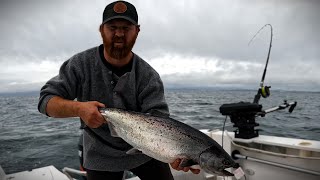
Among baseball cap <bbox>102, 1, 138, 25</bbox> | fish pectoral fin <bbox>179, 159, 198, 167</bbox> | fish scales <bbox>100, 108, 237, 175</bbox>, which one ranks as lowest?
fish pectoral fin <bbox>179, 159, 198, 167</bbox>

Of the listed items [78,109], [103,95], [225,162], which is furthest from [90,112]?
[225,162]

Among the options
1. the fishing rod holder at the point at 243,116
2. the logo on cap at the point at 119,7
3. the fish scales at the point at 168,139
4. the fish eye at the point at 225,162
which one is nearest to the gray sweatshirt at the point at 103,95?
the fish scales at the point at 168,139

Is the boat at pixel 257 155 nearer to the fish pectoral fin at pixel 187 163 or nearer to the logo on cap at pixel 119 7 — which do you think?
the fish pectoral fin at pixel 187 163

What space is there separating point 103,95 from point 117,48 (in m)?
0.49

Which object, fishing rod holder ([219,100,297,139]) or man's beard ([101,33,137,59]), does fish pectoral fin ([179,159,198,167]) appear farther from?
fishing rod holder ([219,100,297,139])

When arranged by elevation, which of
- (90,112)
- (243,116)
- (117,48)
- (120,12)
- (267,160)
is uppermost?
(120,12)

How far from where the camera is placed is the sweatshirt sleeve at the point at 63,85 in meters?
2.61

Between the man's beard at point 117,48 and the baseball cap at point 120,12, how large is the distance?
0.17 meters

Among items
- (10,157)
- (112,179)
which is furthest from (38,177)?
(10,157)

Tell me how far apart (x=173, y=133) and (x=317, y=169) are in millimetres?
2493

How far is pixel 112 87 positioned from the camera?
9.38ft

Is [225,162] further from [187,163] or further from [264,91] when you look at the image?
[264,91]

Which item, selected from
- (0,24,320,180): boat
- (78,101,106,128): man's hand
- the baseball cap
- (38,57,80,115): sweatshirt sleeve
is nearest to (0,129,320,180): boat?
(0,24,320,180): boat

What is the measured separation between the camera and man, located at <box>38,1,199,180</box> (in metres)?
2.68
